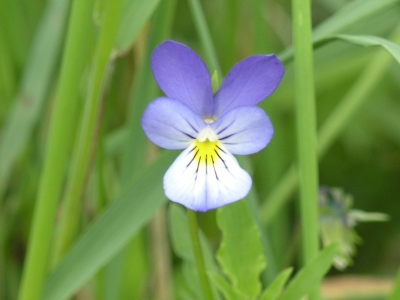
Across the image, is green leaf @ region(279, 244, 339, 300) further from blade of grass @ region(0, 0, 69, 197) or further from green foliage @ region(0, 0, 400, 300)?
blade of grass @ region(0, 0, 69, 197)

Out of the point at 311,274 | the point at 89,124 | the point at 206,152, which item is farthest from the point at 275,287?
the point at 89,124

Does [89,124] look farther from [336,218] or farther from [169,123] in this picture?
[336,218]

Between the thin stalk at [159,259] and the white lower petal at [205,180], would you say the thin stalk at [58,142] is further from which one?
the thin stalk at [159,259]

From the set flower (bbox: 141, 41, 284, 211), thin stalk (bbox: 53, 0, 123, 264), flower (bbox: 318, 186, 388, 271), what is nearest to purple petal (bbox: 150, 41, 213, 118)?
flower (bbox: 141, 41, 284, 211)

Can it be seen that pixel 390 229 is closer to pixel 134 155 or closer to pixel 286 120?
pixel 286 120

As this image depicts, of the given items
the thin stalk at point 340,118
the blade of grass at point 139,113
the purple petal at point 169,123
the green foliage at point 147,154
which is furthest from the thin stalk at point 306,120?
the thin stalk at point 340,118

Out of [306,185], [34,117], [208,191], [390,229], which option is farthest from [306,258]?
[390,229]
